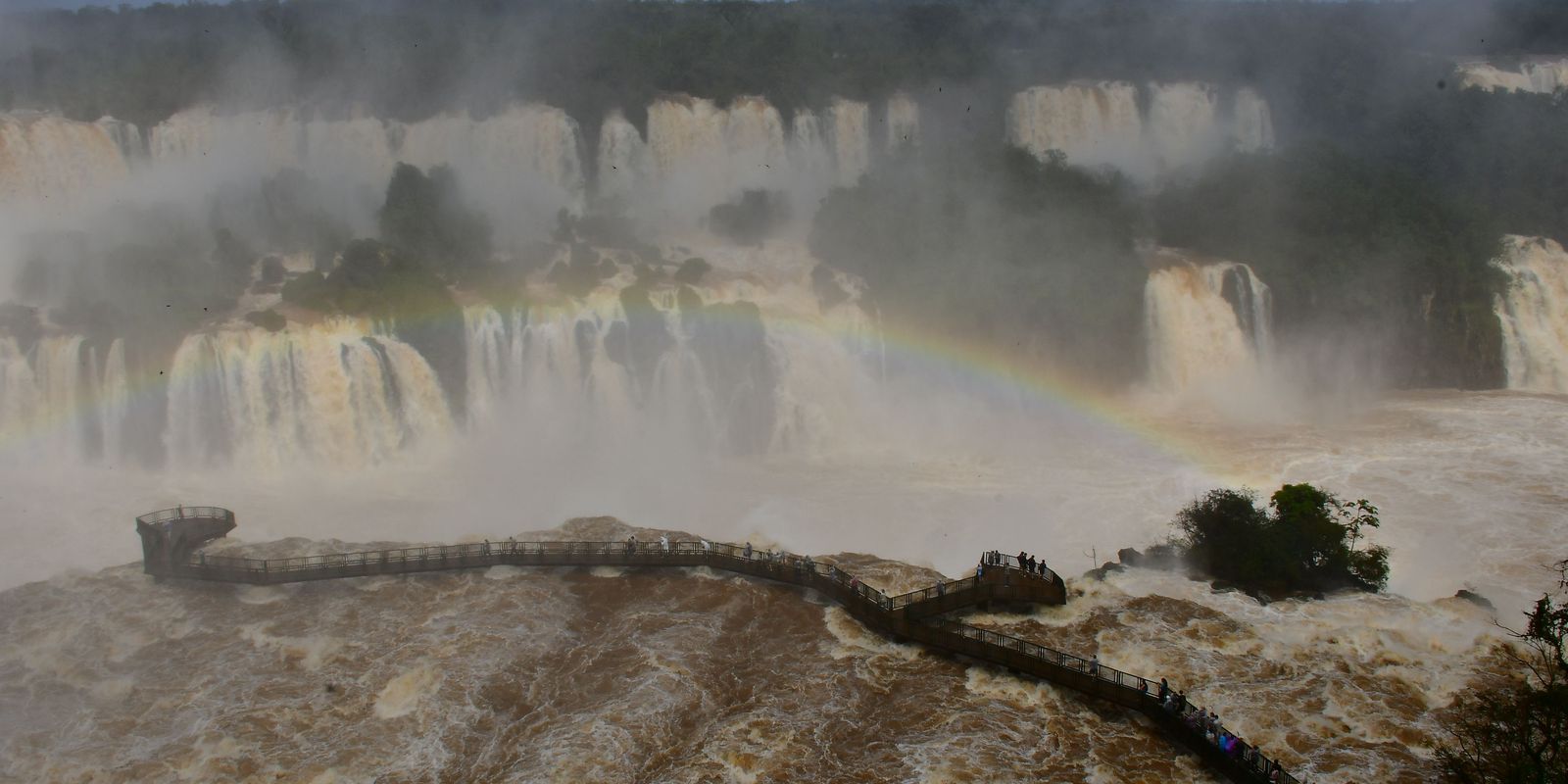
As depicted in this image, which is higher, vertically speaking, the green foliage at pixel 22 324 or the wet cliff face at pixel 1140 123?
the wet cliff face at pixel 1140 123

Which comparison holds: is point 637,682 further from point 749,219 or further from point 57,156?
point 57,156

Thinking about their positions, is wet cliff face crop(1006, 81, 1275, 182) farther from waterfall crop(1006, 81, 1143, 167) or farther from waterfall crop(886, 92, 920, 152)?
waterfall crop(886, 92, 920, 152)

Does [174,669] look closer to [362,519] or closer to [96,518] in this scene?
[362,519]

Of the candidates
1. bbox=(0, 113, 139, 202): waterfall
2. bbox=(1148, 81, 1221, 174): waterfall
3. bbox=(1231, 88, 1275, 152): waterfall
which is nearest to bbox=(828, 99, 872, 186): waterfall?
bbox=(1148, 81, 1221, 174): waterfall

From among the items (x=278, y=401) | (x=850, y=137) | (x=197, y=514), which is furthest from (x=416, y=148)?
(x=197, y=514)

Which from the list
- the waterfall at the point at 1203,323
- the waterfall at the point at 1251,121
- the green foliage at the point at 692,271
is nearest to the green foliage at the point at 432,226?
the green foliage at the point at 692,271

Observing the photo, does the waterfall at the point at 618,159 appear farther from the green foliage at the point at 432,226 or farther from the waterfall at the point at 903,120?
the waterfall at the point at 903,120

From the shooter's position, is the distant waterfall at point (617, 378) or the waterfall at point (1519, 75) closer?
the distant waterfall at point (617, 378)

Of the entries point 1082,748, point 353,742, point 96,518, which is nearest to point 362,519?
point 96,518
